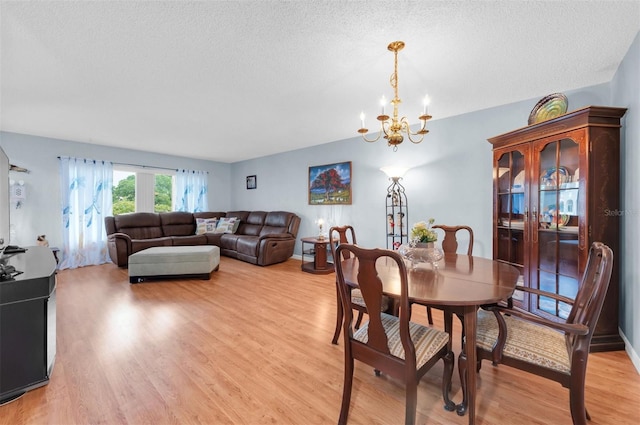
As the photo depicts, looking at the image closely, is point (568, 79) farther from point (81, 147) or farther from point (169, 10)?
point (81, 147)

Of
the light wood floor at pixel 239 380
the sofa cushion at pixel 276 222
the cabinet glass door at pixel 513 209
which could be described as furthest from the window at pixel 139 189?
the cabinet glass door at pixel 513 209

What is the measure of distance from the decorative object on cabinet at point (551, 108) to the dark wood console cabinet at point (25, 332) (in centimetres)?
419

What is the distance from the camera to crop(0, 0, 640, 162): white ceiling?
5.32 ft

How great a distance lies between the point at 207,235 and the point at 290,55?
483 cm

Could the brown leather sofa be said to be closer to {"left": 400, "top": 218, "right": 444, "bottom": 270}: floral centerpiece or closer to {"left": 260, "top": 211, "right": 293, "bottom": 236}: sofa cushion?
{"left": 260, "top": 211, "right": 293, "bottom": 236}: sofa cushion

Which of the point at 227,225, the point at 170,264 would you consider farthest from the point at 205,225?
the point at 170,264

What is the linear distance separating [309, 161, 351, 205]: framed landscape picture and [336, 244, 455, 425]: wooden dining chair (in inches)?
135

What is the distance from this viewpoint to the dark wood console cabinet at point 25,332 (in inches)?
60.4

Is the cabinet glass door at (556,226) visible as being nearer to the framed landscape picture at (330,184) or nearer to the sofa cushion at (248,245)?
the framed landscape picture at (330,184)


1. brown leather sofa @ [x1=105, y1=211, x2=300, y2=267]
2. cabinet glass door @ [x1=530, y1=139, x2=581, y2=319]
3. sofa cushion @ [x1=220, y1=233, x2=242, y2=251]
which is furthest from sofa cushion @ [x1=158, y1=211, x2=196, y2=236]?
cabinet glass door @ [x1=530, y1=139, x2=581, y2=319]

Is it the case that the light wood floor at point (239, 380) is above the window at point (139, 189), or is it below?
below

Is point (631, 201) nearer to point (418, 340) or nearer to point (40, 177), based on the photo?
point (418, 340)

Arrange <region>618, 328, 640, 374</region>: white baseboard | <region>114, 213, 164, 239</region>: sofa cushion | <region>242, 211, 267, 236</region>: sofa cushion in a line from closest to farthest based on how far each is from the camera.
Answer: <region>618, 328, 640, 374</region>: white baseboard → <region>114, 213, 164, 239</region>: sofa cushion → <region>242, 211, 267, 236</region>: sofa cushion

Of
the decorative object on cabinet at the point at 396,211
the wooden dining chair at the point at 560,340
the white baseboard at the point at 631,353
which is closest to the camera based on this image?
the wooden dining chair at the point at 560,340
